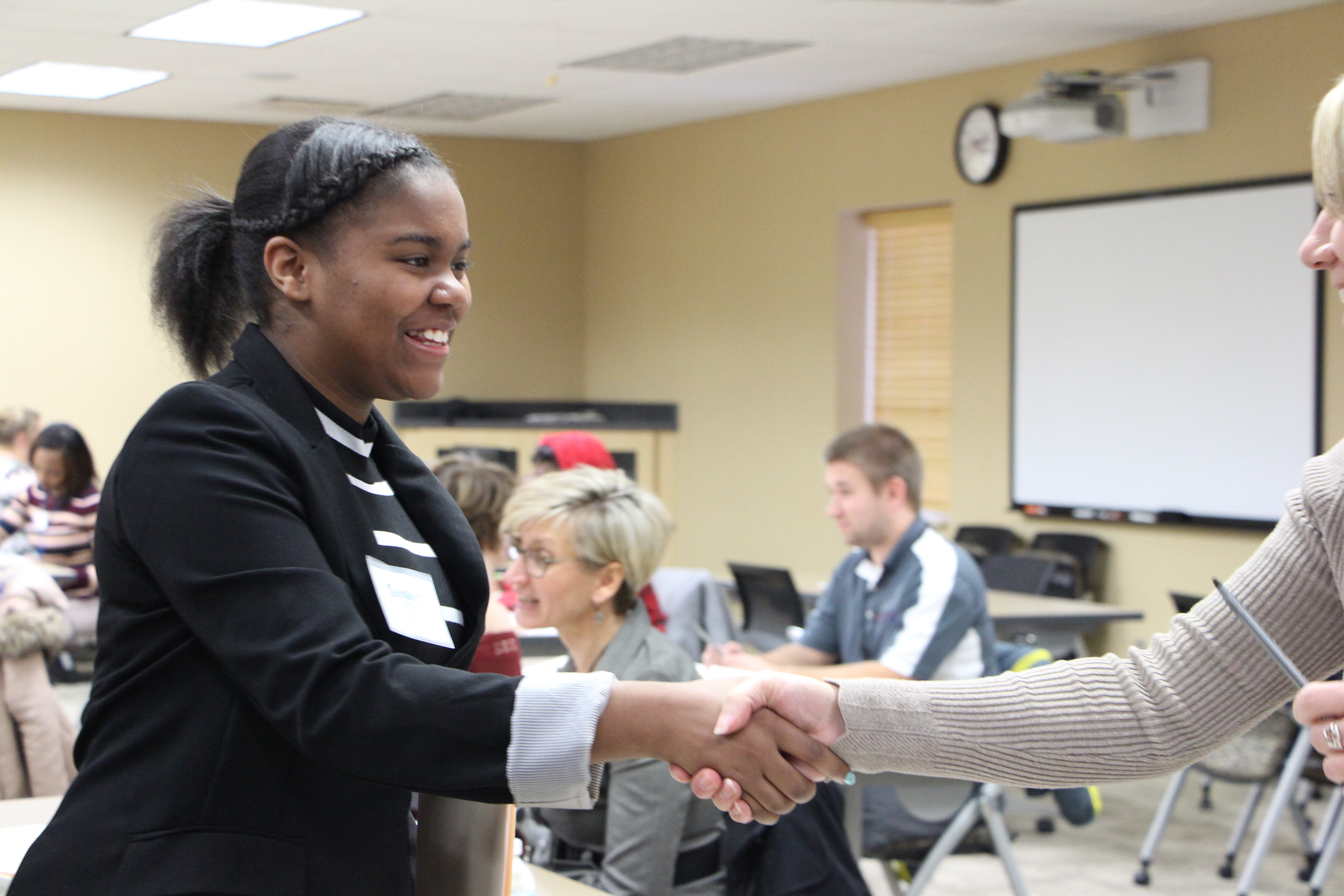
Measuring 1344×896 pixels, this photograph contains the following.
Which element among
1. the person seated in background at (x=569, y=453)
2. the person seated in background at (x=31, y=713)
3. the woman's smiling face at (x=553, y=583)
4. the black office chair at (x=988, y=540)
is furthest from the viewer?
Result: the black office chair at (x=988, y=540)

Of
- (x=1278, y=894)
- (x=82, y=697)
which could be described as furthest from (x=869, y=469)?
(x=82, y=697)

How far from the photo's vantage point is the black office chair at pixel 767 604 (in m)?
5.37

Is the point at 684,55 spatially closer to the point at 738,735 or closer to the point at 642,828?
the point at 642,828

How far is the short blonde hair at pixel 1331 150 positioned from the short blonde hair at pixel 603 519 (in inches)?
73.5

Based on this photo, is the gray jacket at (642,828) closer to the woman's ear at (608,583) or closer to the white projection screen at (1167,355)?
the woman's ear at (608,583)

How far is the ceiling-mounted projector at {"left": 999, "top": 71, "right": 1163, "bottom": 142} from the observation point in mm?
6656

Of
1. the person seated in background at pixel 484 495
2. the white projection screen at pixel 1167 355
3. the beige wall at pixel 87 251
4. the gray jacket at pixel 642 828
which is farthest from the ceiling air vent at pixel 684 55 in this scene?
the gray jacket at pixel 642 828

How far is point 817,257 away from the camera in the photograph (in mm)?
9078

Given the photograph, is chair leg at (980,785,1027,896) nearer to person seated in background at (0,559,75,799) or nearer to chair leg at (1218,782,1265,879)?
chair leg at (1218,782,1265,879)

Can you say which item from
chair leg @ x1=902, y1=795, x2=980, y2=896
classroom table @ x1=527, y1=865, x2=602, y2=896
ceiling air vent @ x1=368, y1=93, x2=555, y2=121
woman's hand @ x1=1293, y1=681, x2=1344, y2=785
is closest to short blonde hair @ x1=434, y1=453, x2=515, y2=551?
chair leg @ x1=902, y1=795, x2=980, y2=896

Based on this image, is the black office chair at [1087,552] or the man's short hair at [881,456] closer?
the man's short hair at [881,456]

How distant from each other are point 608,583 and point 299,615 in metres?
1.81

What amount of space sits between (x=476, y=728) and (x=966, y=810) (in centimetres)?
243

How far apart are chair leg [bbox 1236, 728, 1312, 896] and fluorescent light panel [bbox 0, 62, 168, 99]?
6.71 meters
